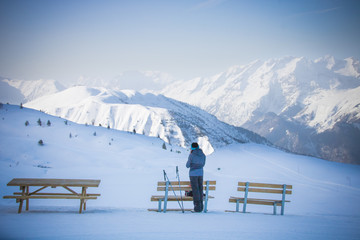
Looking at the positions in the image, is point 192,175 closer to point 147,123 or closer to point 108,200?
point 108,200

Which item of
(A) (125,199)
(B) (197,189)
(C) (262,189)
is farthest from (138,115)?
(B) (197,189)

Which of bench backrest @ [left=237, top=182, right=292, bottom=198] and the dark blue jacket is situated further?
bench backrest @ [left=237, top=182, right=292, bottom=198]

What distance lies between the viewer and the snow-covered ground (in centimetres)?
742

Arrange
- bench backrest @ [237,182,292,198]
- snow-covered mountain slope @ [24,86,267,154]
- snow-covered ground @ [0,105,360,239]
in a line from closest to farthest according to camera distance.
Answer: snow-covered ground @ [0,105,360,239], bench backrest @ [237,182,292,198], snow-covered mountain slope @ [24,86,267,154]

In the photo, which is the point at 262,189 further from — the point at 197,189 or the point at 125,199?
the point at 125,199

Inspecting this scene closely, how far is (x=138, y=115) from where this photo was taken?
141m

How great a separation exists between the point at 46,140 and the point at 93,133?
24.7 feet

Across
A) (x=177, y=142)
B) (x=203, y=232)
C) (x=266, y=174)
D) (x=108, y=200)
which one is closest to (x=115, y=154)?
(x=108, y=200)

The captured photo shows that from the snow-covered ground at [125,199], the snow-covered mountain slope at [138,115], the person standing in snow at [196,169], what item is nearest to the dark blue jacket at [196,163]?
the person standing in snow at [196,169]

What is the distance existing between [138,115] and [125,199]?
126m

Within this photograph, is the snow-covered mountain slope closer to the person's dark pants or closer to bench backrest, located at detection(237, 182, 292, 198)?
bench backrest, located at detection(237, 182, 292, 198)

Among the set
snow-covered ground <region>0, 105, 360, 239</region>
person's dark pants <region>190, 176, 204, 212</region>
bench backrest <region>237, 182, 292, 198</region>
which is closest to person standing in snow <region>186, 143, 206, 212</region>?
person's dark pants <region>190, 176, 204, 212</region>

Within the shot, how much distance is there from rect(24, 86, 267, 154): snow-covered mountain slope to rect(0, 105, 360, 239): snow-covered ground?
77.5 m

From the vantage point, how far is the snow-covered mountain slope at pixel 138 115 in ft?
425
